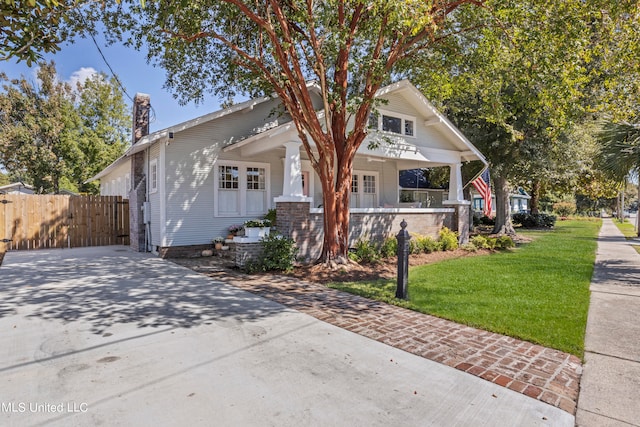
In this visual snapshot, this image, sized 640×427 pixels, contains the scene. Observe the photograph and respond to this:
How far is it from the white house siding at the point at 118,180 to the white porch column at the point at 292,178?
26.3 feet

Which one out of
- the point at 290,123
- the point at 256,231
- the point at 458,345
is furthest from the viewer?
the point at 290,123

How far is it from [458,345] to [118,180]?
59.4ft

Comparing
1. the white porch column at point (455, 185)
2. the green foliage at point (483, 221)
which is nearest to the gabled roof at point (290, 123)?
the white porch column at point (455, 185)

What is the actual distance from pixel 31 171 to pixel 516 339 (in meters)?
A: 27.0

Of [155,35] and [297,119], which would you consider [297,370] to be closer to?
[297,119]

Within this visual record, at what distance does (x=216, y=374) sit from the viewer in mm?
3508

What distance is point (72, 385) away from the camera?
3244mm

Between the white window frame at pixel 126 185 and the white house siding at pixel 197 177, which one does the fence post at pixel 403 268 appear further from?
the white window frame at pixel 126 185

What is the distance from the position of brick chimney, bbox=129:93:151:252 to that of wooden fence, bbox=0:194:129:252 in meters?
1.82

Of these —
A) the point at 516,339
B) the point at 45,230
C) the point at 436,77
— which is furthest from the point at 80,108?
the point at 516,339

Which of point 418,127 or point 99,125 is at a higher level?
point 99,125

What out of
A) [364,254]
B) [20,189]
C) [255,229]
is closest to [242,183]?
[255,229]

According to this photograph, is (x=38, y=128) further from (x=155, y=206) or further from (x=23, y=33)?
(x=23, y=33)

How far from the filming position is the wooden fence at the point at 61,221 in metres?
12.7
